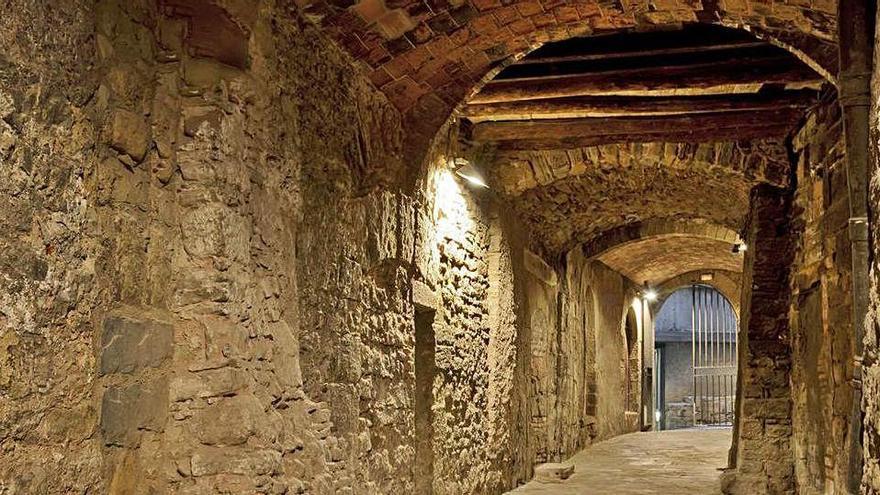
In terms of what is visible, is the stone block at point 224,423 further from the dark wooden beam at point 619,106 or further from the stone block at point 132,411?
the dark wooden beam at point 619,106

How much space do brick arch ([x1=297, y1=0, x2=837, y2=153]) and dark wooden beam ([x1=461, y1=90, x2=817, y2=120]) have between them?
1440mm

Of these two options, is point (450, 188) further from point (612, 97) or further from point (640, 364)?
point (640, 364)

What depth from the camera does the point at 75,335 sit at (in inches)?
87.6

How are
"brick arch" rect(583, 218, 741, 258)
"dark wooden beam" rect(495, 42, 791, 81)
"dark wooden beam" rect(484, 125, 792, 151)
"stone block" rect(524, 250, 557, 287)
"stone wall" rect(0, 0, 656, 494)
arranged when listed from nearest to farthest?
1. "stone wall" rect(0, 0, 656, 494)
2. "dark wooden beam" rect(495, 42, 791, 81)
3. "dark wooden beam" rect(484, 125, 792, 151)
4. "stone block" rect(524, 250, 557, 287)
5. "brick arch" rect(583, 218, 741, 258)

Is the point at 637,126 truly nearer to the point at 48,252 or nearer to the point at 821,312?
the point at 821,312

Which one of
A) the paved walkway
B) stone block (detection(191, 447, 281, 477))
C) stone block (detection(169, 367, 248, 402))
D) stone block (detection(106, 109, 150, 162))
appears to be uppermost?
stone block (detection(106, 109, 150, 162))

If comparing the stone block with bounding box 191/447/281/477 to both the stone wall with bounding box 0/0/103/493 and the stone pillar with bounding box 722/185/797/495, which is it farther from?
the stone pillar with bounding box 722/185/797/495

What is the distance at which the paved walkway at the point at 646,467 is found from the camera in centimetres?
712

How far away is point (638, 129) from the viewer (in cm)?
608

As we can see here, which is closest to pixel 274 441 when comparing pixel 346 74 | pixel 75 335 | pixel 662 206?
pixel 75 335

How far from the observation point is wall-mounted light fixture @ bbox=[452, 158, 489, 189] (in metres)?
Result: 5.78

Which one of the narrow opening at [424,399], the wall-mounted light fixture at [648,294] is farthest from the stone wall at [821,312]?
the wall-mounted light fixture at [648,294]

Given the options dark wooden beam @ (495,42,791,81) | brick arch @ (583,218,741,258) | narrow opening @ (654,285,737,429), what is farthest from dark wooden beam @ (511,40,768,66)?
narrow opening @ (654,285,737,429)

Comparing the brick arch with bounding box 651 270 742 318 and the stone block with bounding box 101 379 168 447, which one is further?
the brick arch with bounding box 651 270 742 318
